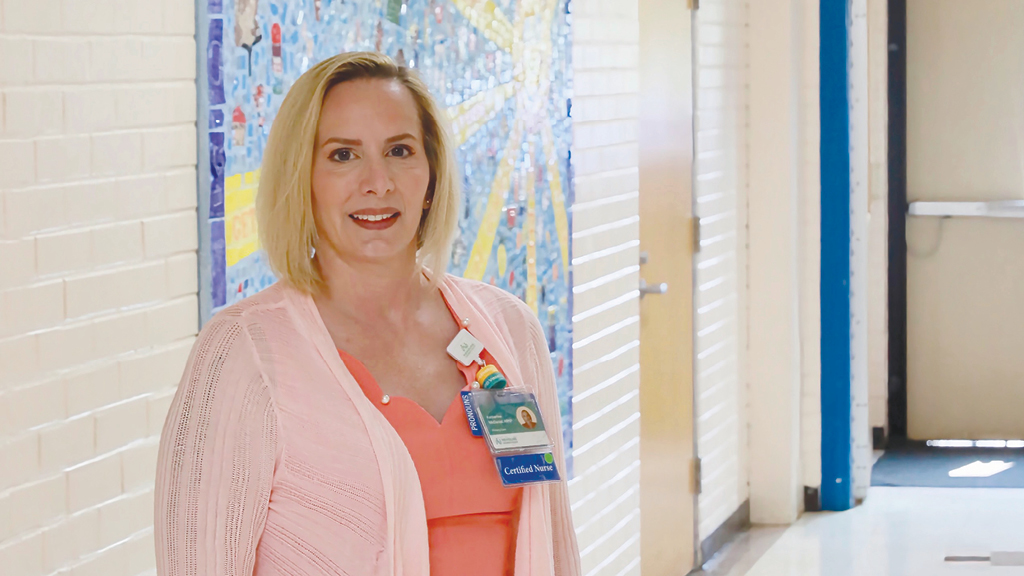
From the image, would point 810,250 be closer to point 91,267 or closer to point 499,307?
point 499,307

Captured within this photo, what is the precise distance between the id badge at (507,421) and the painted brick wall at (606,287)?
77.3 inches

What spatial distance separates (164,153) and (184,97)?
0.36ft

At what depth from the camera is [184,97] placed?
2.20 m

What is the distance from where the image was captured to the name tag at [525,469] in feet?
5.72

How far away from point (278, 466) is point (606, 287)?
8.31 feet

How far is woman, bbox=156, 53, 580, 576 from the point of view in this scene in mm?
1602

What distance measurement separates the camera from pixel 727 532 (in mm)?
5633

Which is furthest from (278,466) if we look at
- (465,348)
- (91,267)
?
(91,267)

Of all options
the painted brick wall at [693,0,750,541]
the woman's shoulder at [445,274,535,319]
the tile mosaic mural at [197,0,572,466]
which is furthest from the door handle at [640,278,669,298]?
the woman's shoulder at [445,274,535,319]

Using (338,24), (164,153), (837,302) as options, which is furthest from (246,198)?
(837,302)

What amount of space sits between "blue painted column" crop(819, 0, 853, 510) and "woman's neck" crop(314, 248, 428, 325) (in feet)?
14.9

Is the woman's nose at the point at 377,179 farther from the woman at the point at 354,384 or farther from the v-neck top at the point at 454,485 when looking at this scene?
the v-neck top at the point at 454,485

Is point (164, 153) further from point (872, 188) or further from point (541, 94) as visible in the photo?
point (872, 188)

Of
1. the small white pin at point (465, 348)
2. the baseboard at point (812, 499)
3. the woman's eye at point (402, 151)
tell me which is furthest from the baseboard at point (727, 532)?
the woman's eye at point (402, 151)
